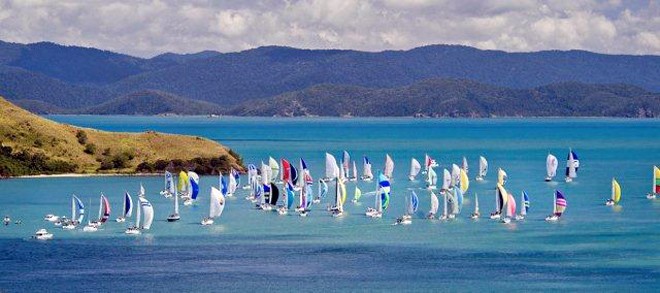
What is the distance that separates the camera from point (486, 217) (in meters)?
108

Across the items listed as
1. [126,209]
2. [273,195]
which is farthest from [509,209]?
[126,209]

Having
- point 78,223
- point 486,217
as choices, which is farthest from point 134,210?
point 486,217

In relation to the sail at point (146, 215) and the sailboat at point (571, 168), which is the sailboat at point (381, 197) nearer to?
the sail at point (146, 215)

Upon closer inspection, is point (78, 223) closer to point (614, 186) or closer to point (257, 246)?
point (257, 246)

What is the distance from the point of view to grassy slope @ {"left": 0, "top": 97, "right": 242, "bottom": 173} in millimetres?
156000

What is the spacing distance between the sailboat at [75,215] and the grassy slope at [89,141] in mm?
48533

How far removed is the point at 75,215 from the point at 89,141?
59837 millimetres

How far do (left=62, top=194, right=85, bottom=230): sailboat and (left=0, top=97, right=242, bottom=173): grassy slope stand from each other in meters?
48.5

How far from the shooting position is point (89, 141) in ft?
532

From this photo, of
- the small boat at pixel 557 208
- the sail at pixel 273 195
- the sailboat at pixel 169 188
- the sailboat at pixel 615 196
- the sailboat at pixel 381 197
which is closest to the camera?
the small boat at pixel 557 208

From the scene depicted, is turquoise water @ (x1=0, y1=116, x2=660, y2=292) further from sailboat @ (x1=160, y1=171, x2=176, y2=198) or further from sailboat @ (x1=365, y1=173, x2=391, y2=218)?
sailboat @ (x1=160, y1=171, x2=176, y2=198)

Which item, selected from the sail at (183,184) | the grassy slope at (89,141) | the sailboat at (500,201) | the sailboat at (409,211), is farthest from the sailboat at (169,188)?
the sailboat at (500,201)

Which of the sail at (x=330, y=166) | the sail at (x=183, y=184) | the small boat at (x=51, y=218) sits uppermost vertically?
the sail at (x=330, y=166)

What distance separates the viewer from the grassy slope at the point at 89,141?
512 ft
